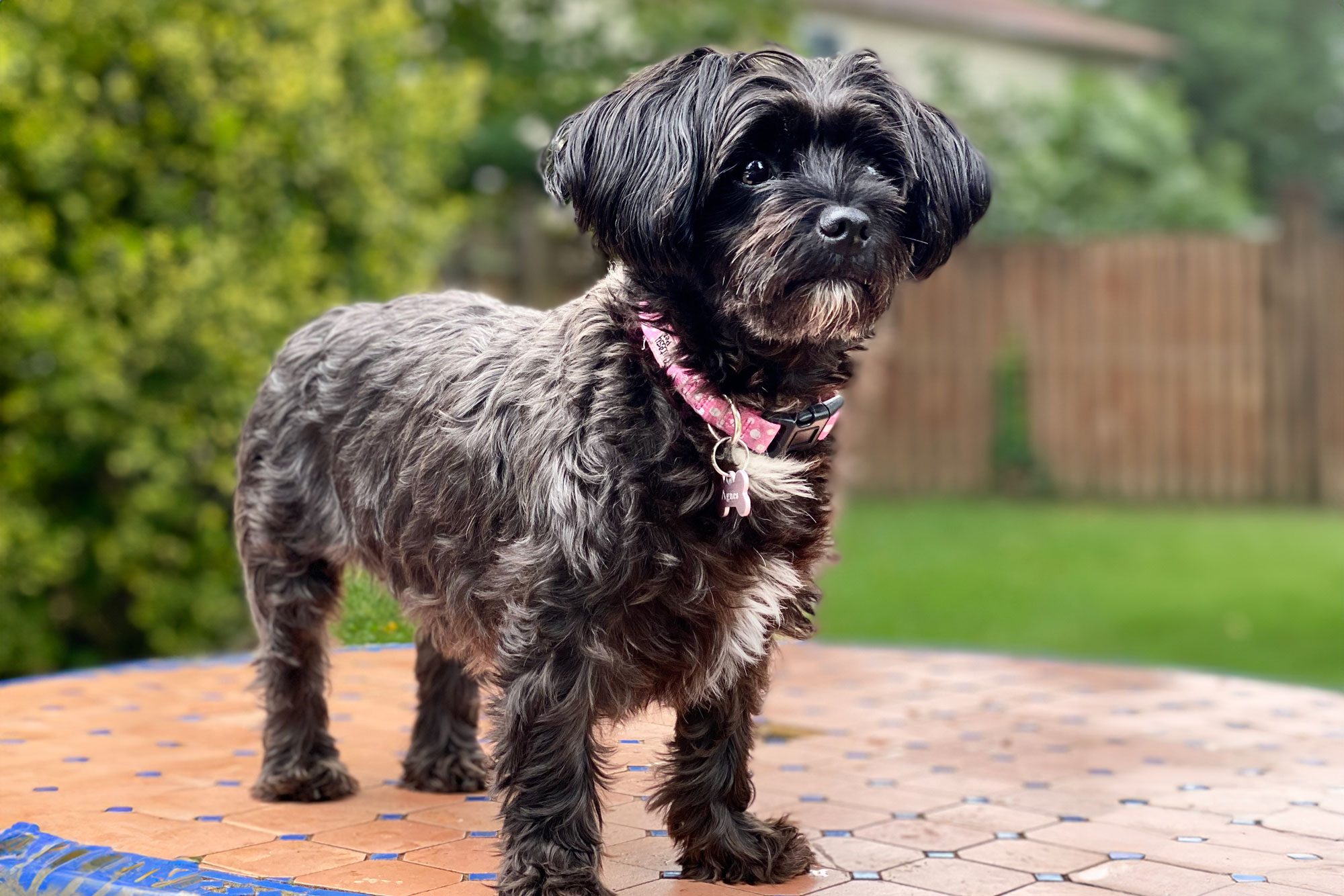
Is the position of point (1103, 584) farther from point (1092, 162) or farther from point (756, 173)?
point (1092, 162)

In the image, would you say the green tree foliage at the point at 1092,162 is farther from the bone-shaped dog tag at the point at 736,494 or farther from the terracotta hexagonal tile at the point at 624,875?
the bone-shaped dog tag at the point at 736,494

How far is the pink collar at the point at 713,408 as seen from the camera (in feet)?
9.71

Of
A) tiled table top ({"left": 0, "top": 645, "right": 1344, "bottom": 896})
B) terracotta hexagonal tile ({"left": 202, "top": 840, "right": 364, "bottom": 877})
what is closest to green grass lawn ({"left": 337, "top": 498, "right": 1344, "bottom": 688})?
tiled table top ({"left": 0, "top": 645, "right": 1344, "bottom": 896})

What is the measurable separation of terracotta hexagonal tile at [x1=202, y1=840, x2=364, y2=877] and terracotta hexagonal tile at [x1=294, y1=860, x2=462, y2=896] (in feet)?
0.14

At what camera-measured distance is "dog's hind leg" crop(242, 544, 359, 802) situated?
3924 mm

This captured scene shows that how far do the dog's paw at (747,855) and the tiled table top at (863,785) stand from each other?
5 cm

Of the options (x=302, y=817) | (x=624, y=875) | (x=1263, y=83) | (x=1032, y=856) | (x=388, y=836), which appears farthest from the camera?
(x=1263, y=83)

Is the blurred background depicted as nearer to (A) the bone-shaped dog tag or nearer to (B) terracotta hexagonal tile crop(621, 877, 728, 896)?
(B) terracotta hexagonal tile crop(621, 877, 728, 896)

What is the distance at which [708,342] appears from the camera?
2.99 m

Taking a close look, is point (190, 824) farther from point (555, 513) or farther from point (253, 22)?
point (253, 22)

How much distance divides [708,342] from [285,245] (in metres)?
4.37

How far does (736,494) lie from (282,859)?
1.33 metres

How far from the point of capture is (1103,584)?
10.5m

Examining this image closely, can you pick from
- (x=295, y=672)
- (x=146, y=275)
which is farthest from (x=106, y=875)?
(x=146, y=275)
